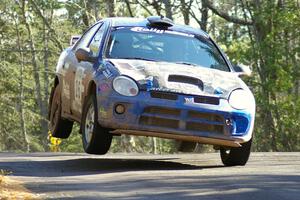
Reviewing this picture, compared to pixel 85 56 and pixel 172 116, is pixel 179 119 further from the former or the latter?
pixel 85 56

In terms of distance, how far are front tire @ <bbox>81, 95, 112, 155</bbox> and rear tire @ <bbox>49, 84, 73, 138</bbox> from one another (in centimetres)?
243

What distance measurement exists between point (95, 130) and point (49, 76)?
40.9m

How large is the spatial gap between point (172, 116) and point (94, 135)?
967 millimetres

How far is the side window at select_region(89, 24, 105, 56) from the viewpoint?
9177 millimetres

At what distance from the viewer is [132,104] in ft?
26.9

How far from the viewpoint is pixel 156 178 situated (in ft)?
24.3

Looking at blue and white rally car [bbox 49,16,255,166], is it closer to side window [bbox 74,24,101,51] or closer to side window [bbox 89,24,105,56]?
side window [bbox 89,24,105,56]

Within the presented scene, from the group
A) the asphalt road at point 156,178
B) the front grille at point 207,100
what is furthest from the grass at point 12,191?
the front grille at point 207,100

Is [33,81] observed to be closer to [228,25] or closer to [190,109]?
[228,25]

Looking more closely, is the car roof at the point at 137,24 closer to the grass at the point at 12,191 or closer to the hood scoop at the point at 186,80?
the hood scoop at the point at 186,80

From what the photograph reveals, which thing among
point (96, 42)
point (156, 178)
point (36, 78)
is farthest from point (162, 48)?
point (36, 78)

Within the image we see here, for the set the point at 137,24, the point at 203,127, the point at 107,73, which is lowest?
the point at 203,127

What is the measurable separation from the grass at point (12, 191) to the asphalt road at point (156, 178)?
113mm

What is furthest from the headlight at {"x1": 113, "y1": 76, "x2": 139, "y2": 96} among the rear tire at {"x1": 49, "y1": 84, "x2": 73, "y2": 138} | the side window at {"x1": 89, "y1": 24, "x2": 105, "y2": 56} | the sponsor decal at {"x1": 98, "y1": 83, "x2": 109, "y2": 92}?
the rear tire at {"x1": 49, "y1": 84, "x2": 73, "y2": 138}
